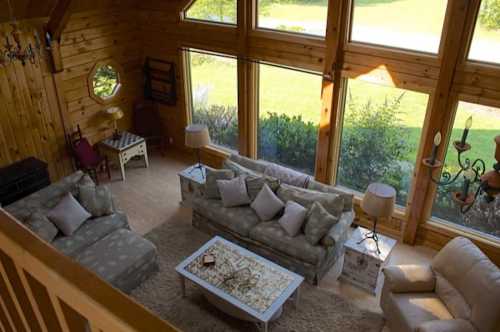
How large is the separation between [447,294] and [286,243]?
1700mm

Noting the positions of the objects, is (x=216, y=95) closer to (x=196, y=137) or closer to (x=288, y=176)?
(x=196, y=137)

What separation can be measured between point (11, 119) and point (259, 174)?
3577 millimetres

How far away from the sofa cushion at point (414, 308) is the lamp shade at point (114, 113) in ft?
16.4

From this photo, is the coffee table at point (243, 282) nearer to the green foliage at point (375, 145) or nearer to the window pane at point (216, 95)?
the green foliage at point (375, 145)

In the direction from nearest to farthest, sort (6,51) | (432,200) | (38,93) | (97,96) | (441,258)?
(441,258) → (432,200) → (6,51) → (38,93) → (97,96)

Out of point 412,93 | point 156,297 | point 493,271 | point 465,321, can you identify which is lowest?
point 156,297

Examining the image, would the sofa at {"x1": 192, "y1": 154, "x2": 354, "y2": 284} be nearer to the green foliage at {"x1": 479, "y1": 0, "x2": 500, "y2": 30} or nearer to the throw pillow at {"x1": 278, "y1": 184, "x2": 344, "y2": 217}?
the throw pillow at {"x1": 278, "y1": 184, "x2": 344, "y2": 217}

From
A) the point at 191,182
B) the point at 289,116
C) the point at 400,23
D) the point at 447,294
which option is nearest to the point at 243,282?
the point at 447,294

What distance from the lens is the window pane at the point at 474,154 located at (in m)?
4.47

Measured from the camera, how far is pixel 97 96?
6949 mm

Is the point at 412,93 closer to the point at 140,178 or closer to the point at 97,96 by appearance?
the point at 140,178

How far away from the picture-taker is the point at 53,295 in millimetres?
940

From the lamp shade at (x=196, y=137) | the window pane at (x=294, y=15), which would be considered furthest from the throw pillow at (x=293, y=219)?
the window pane at (x=294, y=15)

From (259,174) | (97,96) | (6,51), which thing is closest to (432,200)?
Answer: (259,174)
